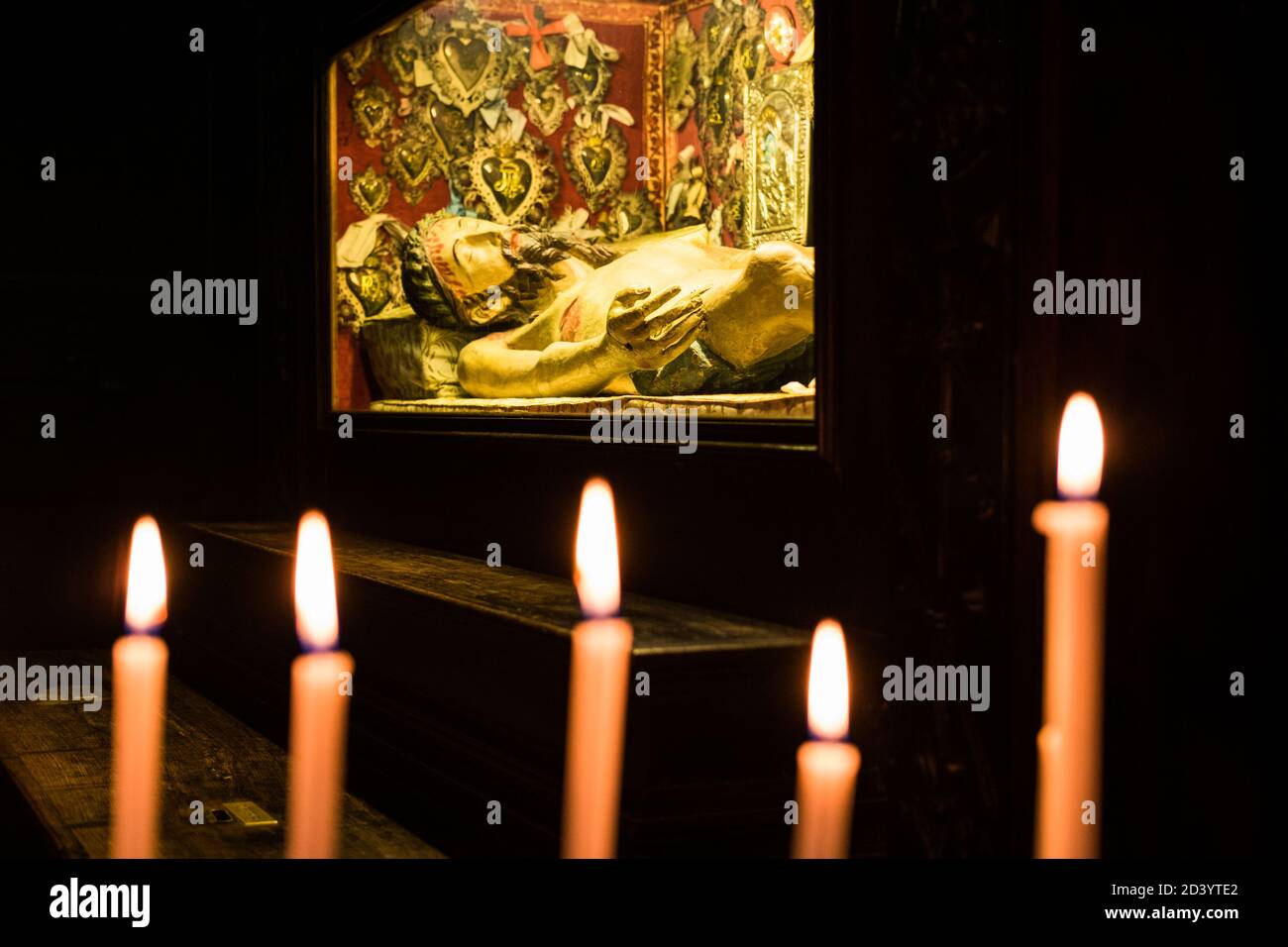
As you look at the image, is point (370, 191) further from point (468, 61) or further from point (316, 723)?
point (316, 723)

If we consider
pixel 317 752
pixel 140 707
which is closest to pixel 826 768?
pixel 317 752

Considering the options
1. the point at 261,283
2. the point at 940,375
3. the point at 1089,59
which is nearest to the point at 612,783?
the point at 940,375

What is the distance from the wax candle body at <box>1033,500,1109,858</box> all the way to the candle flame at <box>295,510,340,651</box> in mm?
957

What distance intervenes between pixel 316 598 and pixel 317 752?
0.97 feet

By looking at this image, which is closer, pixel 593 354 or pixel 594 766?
pixel 594 766

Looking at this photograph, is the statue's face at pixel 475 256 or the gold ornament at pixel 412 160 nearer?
the statue's face at pixel 475 256

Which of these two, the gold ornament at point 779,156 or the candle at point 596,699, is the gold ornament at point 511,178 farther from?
the candle at point 596,699

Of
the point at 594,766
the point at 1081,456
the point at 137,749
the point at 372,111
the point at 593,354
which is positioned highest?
the point at 372,111

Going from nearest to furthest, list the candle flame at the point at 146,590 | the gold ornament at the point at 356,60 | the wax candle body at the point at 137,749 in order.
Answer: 1. the wax candle body at the point at 137,749
2. the candle flame at the point at 146,590
3. the gold ornament at the point at 356,60

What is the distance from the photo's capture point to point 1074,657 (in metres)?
1.61

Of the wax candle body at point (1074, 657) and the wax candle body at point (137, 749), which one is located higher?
the wax candle body at point (1074, 657)

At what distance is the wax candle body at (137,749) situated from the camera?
242 centimetres

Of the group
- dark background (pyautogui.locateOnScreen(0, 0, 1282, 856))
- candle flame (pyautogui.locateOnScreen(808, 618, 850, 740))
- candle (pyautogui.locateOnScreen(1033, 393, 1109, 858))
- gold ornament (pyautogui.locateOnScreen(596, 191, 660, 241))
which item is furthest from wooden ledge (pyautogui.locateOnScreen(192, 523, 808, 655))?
gold ornament (pyautogui.locateOnScreen(596, 191, 660, 241))

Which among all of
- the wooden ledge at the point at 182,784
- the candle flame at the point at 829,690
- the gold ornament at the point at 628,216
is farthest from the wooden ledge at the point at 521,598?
the gold ornament at the point at 628,216
